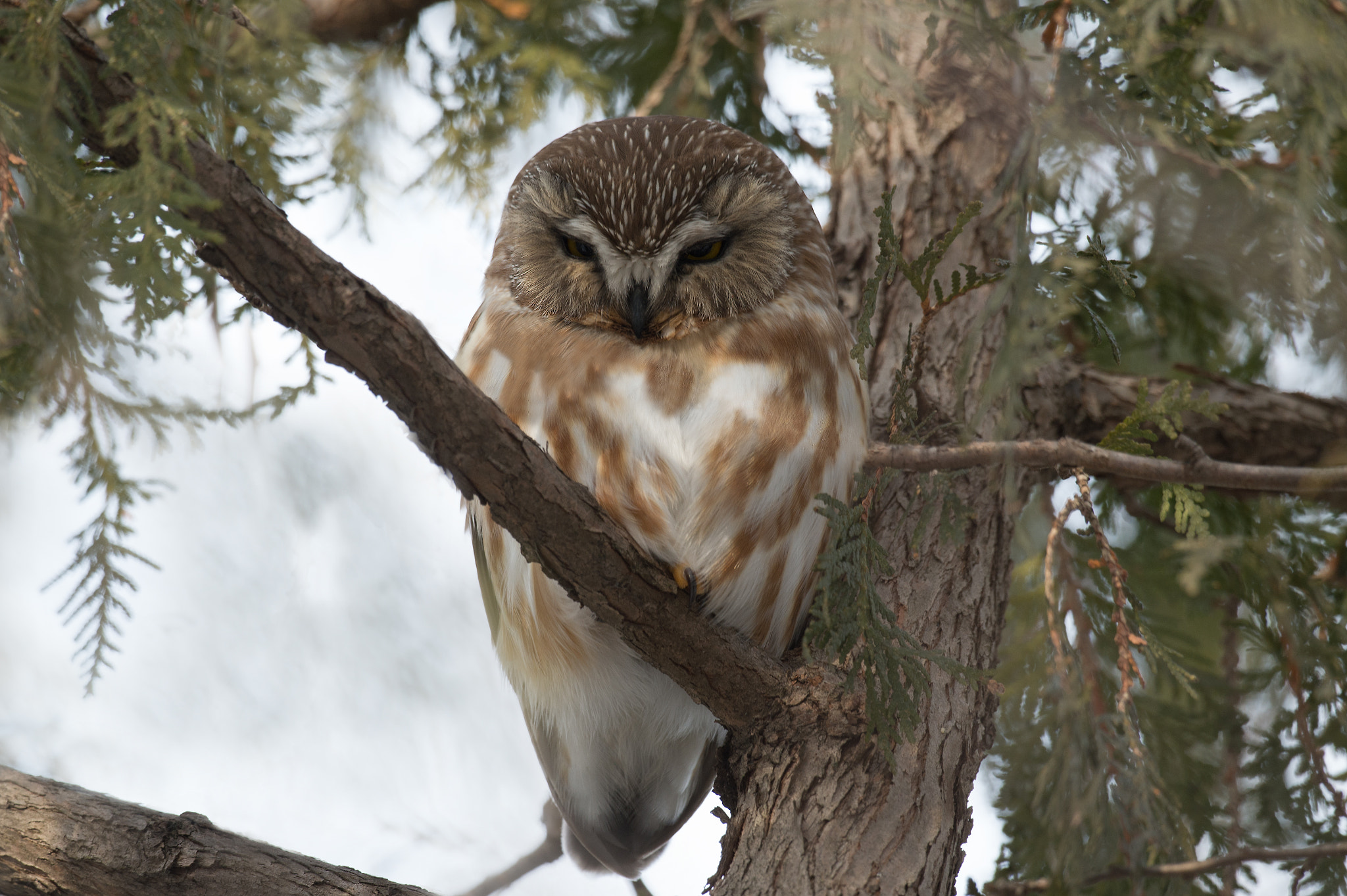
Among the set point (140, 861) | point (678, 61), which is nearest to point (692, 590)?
point (140, 861)

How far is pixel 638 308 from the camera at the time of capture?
2527mm

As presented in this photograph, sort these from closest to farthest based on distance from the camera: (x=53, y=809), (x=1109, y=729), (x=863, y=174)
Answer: (x=1109, y=729) → (x=53, y=809) → (x=863, y=174)

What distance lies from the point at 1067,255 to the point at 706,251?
1091 mm

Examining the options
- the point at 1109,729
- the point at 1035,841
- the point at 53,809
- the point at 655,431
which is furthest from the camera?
the point at 1035,841

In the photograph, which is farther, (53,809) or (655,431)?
(655,431)

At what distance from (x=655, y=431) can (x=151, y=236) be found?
3.79 ft

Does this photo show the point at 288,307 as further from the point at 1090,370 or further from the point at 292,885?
the point at 1090,370

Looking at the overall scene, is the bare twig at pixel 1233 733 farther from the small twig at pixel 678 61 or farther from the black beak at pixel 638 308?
the small twig at pixel 678 61

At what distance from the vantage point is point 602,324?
2.62m

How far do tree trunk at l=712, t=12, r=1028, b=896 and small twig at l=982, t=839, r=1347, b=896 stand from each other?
0.15 m

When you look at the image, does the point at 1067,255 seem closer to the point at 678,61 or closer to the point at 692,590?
the point at 692,590

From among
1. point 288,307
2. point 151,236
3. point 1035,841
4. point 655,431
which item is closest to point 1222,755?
point 1035,841

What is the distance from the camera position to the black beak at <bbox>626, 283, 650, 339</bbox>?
2.52 meters

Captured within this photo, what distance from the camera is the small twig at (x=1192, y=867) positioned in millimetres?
1995
